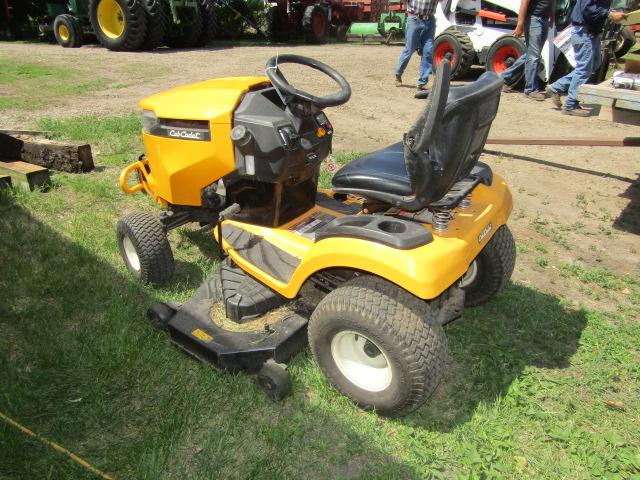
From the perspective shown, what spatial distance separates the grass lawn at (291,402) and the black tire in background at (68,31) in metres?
10.7

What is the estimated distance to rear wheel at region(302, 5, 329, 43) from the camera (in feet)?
51.0

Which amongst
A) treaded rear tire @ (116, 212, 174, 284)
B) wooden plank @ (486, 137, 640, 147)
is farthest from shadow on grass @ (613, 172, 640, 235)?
treaded rear tire @ (116, 212, 174, 284)

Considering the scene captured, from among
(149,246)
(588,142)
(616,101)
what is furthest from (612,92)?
(149,246)

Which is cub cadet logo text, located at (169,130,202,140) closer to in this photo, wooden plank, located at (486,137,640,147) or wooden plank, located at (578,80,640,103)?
wooden plank, located at (578,80,640,103)

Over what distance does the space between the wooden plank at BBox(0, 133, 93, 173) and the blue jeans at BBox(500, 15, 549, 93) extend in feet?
18.1

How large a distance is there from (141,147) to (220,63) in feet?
19.8

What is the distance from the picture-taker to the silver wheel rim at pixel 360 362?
2.28 m

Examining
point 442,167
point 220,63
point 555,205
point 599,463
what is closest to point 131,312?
point 442,167

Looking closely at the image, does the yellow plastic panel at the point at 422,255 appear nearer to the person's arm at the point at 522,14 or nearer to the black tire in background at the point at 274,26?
the person's arm at the point at 522,14

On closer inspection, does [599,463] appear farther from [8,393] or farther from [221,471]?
[8,393]

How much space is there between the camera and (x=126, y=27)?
10680 mm

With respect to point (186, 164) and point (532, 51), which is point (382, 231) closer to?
point (186, 164)

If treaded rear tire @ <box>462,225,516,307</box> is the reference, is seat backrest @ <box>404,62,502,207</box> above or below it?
above

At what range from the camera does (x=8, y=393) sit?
7.45 feet
